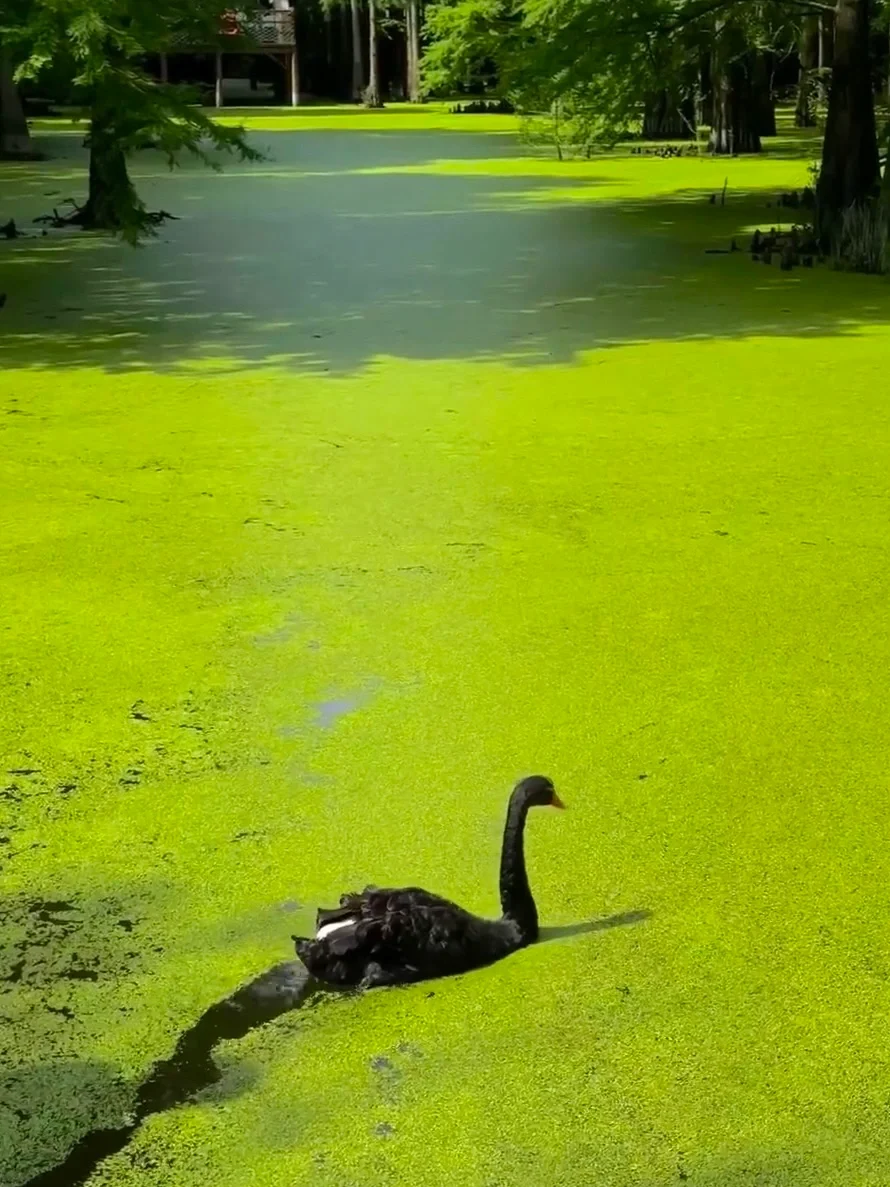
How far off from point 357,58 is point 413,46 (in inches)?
55.4

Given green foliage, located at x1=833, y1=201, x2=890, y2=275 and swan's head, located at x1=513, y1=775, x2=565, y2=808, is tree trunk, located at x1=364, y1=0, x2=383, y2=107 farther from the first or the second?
swan's head, located at x1=513, y1=775, x2=565, y2=808

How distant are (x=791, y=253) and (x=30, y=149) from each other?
8.82 metres

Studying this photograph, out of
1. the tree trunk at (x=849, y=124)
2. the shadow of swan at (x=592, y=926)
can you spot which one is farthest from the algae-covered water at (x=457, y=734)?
the tree trunk at (x=849, y=124)

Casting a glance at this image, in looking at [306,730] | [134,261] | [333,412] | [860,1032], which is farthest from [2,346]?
[860,1032]

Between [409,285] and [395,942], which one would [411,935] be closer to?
[395,942]

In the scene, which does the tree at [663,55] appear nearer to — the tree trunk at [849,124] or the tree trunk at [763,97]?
the tree trunk at [849,124]

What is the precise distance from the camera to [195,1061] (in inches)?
70.6

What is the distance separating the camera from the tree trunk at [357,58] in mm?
24750

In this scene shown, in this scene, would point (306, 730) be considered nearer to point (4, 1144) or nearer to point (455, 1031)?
point (455, 1031)

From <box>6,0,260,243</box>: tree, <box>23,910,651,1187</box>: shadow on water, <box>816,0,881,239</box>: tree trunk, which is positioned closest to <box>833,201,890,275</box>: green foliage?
<box>816,0,881,239</box>: tree trunk

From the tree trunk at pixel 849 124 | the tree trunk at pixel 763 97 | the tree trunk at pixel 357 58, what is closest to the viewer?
the tree trunk at pixel 849 124

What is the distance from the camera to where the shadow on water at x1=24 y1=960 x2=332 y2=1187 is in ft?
5.36

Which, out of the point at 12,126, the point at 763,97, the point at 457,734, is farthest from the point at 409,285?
the point at 12,126

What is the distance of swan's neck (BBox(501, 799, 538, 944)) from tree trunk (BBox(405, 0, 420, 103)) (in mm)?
21720
